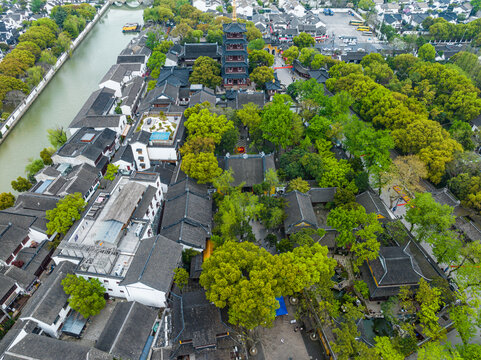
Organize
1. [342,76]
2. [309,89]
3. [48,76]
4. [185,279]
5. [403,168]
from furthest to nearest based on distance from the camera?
[48,76] < [342,76] < [309,89] < [403,168] < [185,279]

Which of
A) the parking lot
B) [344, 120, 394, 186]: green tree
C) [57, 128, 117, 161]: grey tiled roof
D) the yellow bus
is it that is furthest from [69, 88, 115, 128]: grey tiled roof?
the yellow bus

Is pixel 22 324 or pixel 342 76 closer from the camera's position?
pixel 22 324

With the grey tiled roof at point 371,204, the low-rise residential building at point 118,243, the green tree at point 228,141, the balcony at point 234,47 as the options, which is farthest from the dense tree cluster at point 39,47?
the grey tiled roof at point 371,204

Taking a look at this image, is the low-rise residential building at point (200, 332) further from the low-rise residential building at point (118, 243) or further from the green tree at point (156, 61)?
the green tree at point (156, 61)

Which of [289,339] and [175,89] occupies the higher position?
[175,89]

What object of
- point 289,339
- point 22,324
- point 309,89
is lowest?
point 289,339

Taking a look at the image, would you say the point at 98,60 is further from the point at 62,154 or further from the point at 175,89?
the point at 62,154

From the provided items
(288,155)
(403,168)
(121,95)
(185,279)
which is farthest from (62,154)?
(403,168)

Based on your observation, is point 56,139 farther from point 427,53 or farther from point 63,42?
point 427,53
